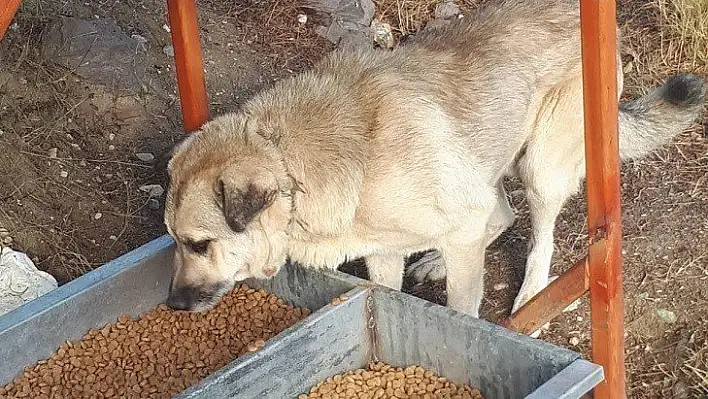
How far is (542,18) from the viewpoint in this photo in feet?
12.7

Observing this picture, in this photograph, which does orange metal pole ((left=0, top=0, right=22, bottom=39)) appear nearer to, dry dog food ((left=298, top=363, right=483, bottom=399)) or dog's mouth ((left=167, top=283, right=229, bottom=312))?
dog's mouth ((left=167, top=283, right=229, bottom=312))

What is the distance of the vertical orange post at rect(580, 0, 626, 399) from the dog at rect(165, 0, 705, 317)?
556 mm

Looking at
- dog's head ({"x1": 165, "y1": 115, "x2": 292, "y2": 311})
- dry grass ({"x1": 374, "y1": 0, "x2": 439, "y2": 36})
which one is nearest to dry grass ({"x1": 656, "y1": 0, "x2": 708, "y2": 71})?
dry grass ({"x1": 374, "y1": 0, "x2": 439, "y2": 36})

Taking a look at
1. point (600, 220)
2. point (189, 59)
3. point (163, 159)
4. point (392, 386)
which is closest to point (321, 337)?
point (392, 386)

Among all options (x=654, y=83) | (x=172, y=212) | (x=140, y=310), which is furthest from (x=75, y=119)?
(x=654, y=83)

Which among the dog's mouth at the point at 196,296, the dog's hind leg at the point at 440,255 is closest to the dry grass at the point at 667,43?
the dog's hind leg at the point at 440,255

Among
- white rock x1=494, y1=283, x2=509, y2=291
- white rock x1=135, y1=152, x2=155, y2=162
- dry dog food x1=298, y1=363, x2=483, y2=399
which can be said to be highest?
white rock x1=135, y1=152, x2=155, y2=162

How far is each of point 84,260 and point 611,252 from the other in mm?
2644

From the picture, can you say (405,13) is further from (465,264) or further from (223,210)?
(223,210)

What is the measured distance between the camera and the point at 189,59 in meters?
3.81

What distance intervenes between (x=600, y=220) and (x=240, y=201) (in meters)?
1.16

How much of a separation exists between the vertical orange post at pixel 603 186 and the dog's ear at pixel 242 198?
3.44ft

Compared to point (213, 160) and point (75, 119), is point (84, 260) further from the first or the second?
point (213, 160)

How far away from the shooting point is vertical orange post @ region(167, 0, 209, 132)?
12.2ft
